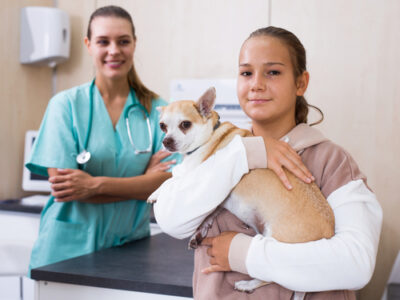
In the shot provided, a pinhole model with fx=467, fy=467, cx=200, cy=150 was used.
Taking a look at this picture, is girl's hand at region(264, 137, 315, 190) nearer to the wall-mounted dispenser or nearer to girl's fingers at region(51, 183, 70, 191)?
girl's fingers at region(51, 183, 70, 191)

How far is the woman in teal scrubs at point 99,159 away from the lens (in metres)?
1.68

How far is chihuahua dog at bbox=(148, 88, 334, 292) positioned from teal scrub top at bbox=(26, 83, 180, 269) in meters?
0.85

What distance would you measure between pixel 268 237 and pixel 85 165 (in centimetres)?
105

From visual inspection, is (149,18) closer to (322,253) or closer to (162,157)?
(162,157)

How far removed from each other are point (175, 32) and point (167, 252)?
1.84 metres

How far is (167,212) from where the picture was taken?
874mm

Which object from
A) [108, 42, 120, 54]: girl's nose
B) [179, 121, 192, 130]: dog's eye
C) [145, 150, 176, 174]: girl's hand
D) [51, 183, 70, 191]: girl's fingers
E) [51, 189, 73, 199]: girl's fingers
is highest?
[108, 42, 120, 54]: girl's nose

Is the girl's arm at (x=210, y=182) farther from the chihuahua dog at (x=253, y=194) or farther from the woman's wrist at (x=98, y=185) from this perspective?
the woman's wrist at (x=98, y=185)

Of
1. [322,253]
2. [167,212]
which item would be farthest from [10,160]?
[322,253]

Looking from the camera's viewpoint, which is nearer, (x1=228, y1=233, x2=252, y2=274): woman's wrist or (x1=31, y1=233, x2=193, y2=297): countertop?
(x1=228, y1=233, x2=252, y2=274): woman's wrist

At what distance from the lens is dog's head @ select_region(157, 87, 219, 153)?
2.89 ft

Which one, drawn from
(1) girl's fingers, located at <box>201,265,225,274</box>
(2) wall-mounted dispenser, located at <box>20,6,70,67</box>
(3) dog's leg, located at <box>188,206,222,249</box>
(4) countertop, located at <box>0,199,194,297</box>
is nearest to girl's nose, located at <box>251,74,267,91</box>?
(3) dog's leg, located at <box>188,206,222,249</box>

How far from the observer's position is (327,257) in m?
0.79

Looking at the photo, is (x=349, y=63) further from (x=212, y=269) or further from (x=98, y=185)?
(x=212, y=269)
